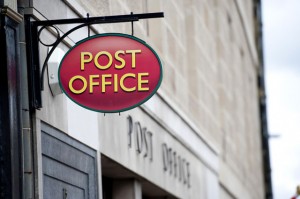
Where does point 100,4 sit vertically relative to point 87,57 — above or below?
above

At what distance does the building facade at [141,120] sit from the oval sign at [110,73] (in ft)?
1.55

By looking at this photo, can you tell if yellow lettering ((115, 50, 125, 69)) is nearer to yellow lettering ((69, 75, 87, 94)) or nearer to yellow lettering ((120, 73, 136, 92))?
yellow lettering ((120, 73, 136, 92))

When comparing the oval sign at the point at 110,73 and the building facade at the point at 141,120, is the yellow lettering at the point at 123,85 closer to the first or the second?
the oval sign at the point at 110,73

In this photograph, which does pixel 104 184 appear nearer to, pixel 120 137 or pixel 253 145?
pixel 120 137

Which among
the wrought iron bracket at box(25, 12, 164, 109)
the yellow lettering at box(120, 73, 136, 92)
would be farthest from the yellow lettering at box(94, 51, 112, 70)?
the wrought iron bracket at box(25, 12, 164, 109)

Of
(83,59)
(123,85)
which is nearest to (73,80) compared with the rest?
(83,59)

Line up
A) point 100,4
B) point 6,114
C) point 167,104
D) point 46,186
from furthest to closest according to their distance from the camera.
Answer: point 167,104
point 100,4
point 46,186
point 6,114

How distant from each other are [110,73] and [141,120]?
6572 mm

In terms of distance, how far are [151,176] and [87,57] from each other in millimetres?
7613

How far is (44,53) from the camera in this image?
15.2 m

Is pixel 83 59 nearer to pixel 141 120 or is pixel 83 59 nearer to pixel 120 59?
pixel 120 59

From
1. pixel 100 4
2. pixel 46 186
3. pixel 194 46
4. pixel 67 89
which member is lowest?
pixel 46 186

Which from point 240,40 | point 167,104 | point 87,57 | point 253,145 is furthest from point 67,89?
point 253,145

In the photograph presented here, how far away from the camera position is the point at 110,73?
48.0 ft
